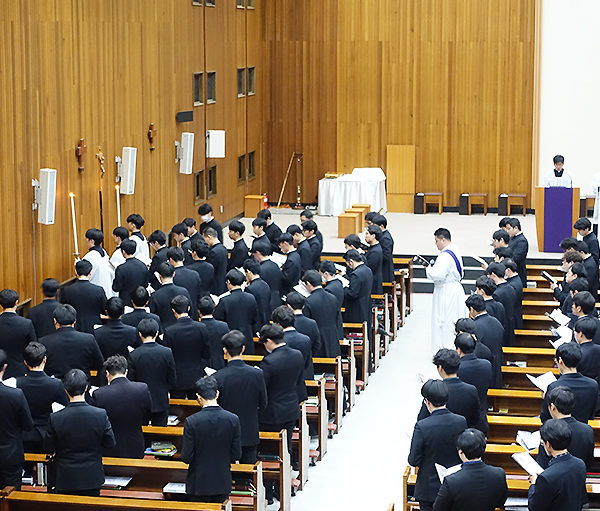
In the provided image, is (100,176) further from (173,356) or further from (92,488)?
(92,488)

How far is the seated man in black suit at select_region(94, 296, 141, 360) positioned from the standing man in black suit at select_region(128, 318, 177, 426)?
636 mm

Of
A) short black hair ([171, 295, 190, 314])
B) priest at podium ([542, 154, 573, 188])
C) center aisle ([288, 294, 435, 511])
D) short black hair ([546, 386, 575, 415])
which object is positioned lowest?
center aisle ([288, 294, 435, 511])

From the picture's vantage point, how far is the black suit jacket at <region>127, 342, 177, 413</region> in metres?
8.88

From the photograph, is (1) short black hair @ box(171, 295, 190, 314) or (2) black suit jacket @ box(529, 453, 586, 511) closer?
(2) black suit jacket @ box(529, 453, 586, 511)

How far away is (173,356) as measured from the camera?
381 inches

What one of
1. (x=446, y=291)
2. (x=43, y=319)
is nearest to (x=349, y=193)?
(x=446, y=291)

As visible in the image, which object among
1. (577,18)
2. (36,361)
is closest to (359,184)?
(577,18)

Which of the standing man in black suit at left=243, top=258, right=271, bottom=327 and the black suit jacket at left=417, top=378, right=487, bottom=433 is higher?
the standing man in black suit at left=243, top=258, right=271, bottom=327

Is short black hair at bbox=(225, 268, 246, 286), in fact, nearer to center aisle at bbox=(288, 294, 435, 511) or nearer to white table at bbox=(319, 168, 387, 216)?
center aisle at bbox=(288, 294, 435, 511)

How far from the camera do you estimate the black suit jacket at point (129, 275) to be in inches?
474

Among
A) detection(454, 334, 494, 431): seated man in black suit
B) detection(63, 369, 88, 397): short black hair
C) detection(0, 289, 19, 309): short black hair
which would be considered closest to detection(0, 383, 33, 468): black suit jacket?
detection(63, 369, 88, 397): short black hair

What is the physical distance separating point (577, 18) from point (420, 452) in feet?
57.7

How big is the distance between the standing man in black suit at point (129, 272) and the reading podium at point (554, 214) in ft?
29.8

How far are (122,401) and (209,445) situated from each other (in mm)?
946
